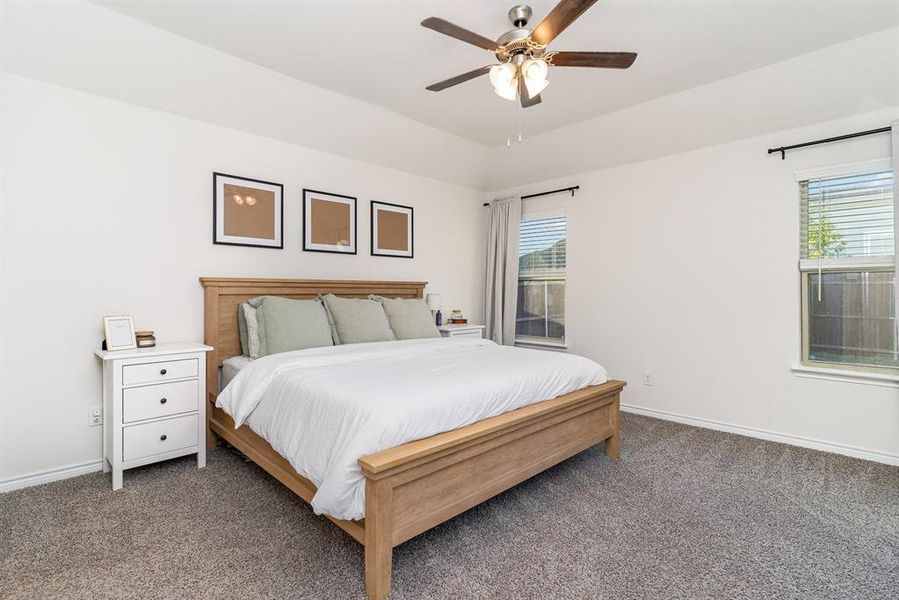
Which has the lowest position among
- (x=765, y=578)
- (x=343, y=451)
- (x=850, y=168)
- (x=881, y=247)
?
(x=765, y=578)

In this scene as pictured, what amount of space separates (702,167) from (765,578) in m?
3.07

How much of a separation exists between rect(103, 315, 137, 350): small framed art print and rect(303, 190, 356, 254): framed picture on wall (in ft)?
4.60

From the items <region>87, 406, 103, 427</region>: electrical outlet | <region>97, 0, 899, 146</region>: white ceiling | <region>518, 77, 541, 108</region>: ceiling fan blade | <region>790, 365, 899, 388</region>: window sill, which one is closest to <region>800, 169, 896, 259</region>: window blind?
<region>790, 365, 899, 388</region>: window sill

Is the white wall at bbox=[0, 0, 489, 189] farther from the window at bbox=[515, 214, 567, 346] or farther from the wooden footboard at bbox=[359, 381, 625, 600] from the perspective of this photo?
the wooden footboard at bbox=[359, 381, 625, 600]

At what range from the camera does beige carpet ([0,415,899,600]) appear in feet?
5.30

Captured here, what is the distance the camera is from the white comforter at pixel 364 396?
1627 mm

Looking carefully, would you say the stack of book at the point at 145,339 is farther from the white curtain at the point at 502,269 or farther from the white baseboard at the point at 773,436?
the white baseboard at the point at 773,436

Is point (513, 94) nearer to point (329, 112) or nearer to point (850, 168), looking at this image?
point (329, 112)

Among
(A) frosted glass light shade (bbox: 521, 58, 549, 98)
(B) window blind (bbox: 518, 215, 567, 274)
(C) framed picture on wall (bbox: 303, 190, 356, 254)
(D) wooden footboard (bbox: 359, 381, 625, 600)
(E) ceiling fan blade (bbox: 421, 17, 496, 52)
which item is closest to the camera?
(D) wooden footboard (bbox: 359, 381, 625, 600)

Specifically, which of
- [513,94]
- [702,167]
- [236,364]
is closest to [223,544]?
[236,364]

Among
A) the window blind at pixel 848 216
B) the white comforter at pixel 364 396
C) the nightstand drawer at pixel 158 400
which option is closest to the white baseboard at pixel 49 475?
the nightstand drawer at pixel 158 400

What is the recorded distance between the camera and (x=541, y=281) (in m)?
4.76

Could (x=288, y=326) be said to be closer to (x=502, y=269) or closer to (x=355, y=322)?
(x=355, y=322)

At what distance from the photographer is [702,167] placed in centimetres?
357
